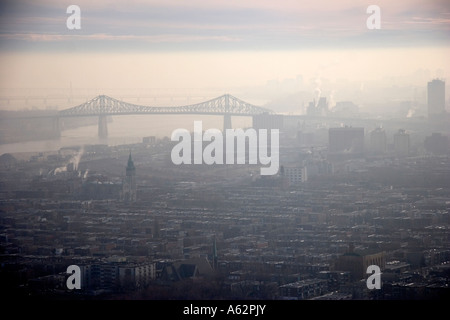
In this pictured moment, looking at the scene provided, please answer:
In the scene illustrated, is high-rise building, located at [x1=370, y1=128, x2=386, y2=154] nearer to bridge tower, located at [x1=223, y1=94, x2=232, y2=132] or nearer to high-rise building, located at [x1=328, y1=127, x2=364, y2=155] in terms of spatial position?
high-rise building, located at [x1=328, y1=127, x2=364, y2=155]

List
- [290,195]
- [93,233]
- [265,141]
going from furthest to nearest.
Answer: [265,141], [290,195], [93,233]

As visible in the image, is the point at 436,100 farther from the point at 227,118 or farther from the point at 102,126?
the point at 102,126

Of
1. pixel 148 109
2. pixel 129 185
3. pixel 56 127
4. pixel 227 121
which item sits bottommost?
pixel 129 185

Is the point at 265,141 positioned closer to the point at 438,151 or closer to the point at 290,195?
the point at 438,151

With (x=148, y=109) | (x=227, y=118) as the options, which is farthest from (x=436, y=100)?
(x=148, y=109)

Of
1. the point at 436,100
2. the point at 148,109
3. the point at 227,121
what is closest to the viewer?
the point at 436,100

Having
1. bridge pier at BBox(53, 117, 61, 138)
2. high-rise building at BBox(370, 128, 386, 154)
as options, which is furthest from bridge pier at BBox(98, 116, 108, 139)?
Answer: high-rise building at BBox(370, 128, 386, 154)
